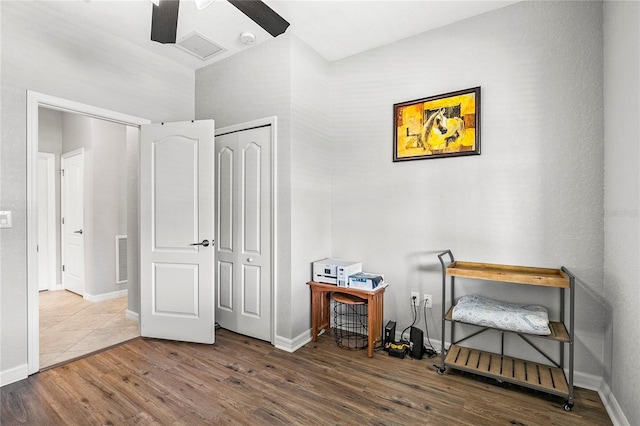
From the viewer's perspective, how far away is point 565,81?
2225 mm

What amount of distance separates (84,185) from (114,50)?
2.28 meters

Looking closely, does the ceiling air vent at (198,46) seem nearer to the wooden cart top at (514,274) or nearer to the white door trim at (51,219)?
the wooden cart top at (514,274)

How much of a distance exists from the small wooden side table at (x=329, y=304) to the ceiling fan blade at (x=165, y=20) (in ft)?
7.15

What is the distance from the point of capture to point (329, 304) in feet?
10.6

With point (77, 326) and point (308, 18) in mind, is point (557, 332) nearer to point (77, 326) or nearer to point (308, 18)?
point (308, 18)

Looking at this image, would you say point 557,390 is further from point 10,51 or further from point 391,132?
point 10,51

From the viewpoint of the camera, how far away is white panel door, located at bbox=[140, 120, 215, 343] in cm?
291

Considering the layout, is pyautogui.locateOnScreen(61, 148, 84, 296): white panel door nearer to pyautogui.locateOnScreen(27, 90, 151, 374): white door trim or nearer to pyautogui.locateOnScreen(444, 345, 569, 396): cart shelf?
pyautogui.locateOnScreen(27, 90, 151, 374): white door trim

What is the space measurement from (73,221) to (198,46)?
3304 mm

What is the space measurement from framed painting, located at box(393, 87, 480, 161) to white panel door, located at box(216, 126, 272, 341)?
47.4 inches

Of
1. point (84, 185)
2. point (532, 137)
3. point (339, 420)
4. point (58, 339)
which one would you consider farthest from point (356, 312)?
point (84, 185)

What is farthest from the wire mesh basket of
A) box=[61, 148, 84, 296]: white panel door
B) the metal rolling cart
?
box=[61, 148, 84, 296]: white panel door

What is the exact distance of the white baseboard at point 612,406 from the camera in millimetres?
1769

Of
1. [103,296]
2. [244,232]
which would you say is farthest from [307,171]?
[103,296]
